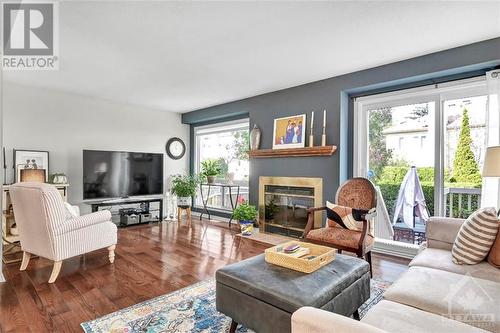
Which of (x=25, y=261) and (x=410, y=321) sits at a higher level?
(x=410, y=321)

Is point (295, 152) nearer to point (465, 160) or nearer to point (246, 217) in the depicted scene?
point (246, 217)

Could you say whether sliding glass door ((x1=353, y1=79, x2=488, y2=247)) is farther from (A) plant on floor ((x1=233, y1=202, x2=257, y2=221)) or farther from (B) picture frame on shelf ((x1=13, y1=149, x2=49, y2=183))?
(B) picture frame on shelf ((x1=13, y1=149, x2=49, y2=183))

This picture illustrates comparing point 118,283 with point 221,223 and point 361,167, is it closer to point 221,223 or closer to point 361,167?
point 221,223

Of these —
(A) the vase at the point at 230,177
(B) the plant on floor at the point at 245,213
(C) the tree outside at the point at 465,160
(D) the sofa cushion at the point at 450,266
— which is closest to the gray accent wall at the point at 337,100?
(B) the plant on floor at the point at 245,213

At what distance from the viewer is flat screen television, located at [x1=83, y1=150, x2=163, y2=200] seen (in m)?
4.72

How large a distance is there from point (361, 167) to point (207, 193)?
3535 millimetres

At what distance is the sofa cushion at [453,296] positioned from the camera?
129 centimetres

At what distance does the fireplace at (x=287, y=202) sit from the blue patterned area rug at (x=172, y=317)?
1837mm

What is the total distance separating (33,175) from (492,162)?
212 inches

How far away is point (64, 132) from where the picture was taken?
15.4ft

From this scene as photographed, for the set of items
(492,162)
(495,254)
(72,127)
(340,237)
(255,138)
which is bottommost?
(340,237)

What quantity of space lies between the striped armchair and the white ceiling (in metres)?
1.57

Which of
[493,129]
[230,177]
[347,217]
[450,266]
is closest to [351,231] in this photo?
[347,217]

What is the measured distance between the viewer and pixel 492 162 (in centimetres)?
228
